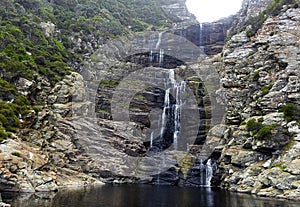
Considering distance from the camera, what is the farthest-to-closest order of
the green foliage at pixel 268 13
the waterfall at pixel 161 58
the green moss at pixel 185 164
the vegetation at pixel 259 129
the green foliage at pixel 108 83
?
the waterfall at pixel 161 58 < the green foliage at pixel 108 83 < the green foliage at pixel 268 13 < the green moss at pixel 185 164 < the vegetation at pixel 259 129

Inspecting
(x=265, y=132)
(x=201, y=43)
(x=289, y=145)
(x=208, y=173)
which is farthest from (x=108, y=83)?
(x=289, y=145)

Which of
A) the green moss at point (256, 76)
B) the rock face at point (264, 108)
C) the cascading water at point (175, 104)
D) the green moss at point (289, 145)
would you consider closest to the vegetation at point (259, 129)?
the rock face at point (264, 108)

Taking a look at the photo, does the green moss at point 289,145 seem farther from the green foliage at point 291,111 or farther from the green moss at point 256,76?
the green moss at point 256,76

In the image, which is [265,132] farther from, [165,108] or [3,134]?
[3,134]

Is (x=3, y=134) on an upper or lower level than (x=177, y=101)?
lower

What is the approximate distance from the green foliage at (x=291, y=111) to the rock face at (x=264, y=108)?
180 millimetres

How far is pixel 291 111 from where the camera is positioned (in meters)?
40.8

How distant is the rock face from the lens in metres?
36.1

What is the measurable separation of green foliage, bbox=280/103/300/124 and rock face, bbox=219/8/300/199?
0.18 m

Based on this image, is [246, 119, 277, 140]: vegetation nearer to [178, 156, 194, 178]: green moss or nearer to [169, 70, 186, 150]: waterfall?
[178, 156, 194, 178]: green moss

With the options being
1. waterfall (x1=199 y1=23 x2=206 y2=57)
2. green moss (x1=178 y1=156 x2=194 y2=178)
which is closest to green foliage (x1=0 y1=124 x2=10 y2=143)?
green moss (x1=178 y1=156 x2=194 y2=178)

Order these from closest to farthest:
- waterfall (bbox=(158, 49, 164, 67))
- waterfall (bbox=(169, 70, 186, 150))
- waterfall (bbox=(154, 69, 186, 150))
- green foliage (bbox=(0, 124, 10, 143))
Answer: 1. green foliage (bbox=(0, 124, 10, 143))
2. waterfall (bbox=(169, 70, 186, 150))
3. waterfall (bbox=(154, 69, 186, 150))
4. waterfall (bbox=(158, 49, 164, 67))

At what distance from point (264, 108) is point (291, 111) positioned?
182 inches

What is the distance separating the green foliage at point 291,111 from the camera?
3981cm
